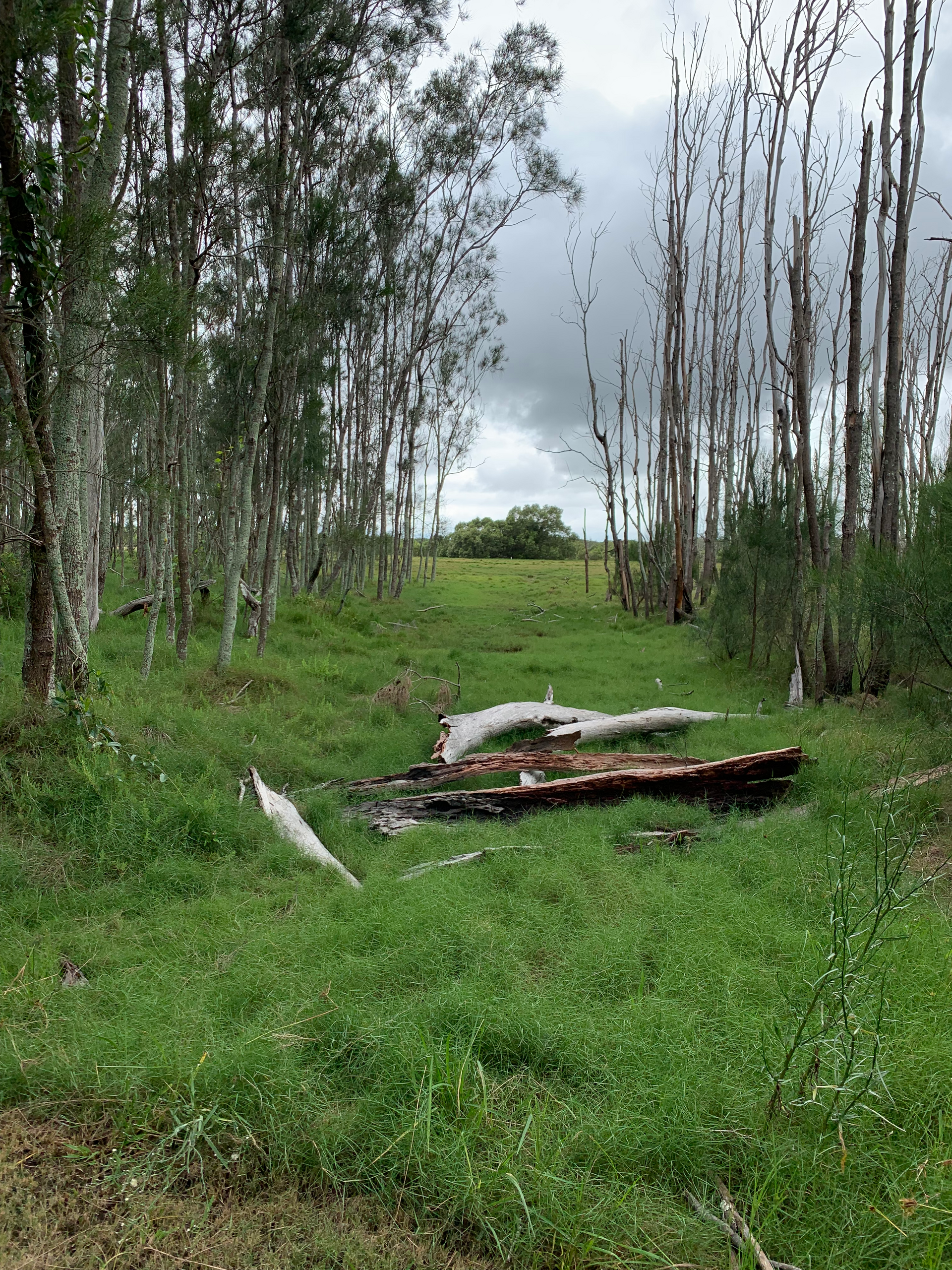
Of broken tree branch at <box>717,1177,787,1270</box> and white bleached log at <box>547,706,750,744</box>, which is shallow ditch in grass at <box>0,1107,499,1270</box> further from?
white bleached log at <box>547,706,750,744</box>

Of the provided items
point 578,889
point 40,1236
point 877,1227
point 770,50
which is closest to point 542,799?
point 578,889

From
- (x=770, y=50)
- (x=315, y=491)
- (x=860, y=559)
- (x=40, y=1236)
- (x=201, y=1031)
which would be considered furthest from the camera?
(x=315, y=491)

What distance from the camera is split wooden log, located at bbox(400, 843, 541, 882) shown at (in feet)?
14.1

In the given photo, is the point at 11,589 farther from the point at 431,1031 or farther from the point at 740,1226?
the point at 740,1226

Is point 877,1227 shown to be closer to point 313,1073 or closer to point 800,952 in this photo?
point 800,952

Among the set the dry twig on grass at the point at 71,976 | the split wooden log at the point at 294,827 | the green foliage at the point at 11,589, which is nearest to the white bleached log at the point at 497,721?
the split wooden log at the point at 294,827

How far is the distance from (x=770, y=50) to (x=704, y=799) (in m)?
10.2

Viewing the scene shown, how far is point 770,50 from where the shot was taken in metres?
9.34

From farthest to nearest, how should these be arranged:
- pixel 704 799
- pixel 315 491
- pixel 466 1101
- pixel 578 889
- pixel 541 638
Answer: pixel 315 491
pixel 541 638
pixel 704 799
pixel 578 889
pixel 466 1101

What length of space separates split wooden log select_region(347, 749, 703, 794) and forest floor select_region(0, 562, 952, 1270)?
23.5 inches

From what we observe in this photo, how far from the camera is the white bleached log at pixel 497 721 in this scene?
6867 millimetres

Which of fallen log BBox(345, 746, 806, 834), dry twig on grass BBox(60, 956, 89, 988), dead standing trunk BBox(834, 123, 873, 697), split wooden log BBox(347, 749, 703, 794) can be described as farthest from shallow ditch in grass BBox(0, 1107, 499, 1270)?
dead standing trunk BBox(834, 123, 873, 697)

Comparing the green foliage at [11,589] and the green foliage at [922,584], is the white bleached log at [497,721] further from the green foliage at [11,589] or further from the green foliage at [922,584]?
the green foliage at [11,589]

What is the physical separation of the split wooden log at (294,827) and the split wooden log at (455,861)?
0.34 metres
